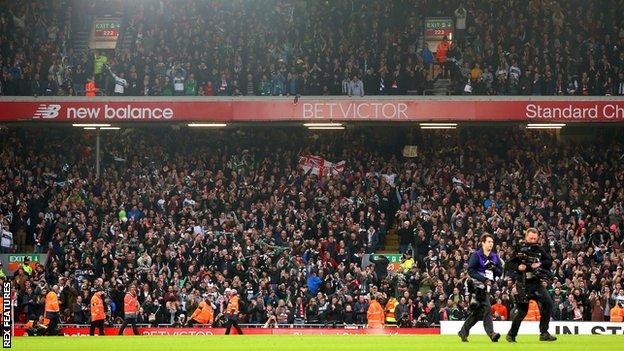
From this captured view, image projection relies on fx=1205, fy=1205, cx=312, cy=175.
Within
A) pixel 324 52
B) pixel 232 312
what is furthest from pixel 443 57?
pixel 232 312

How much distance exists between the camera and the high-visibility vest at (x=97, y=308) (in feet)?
94.9

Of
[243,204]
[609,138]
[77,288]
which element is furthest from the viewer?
[609,138]

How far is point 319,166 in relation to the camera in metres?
40.1

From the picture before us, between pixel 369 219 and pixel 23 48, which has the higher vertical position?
pixel 23 48

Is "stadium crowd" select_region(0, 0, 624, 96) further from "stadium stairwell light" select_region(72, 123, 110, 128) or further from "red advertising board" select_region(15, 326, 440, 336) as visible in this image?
"red advertising board" select_region(15, 326, 440, 336)

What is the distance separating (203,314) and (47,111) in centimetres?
1104

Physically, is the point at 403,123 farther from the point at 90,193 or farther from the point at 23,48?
the point at 23,48

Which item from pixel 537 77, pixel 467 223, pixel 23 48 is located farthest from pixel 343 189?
pixel 23 48

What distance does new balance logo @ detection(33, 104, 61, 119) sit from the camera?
38.8 m

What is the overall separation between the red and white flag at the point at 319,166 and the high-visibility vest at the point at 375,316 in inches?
358

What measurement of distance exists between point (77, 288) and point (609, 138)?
18.7 metres

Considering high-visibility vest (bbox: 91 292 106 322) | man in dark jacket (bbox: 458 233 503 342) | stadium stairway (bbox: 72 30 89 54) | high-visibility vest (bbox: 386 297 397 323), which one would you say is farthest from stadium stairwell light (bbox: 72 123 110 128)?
man in dark jacket (bbox: 458 233 503 342)

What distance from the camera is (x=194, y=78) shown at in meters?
39.8

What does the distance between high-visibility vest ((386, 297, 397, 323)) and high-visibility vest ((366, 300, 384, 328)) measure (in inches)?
18.0
